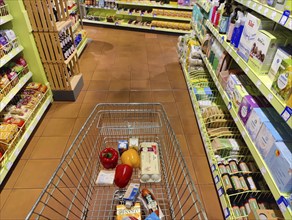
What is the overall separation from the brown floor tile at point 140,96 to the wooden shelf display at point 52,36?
0.87 m

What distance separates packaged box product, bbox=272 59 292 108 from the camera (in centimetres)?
112

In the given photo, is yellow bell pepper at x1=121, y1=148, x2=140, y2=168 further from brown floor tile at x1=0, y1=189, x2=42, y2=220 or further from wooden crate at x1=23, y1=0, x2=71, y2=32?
wooden crate at x1=23, y1=0, x2=71, y2=32

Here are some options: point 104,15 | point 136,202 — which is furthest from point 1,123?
point 104,15

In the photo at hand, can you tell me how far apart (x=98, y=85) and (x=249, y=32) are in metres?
2.40

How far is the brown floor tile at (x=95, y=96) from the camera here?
10.1 feet

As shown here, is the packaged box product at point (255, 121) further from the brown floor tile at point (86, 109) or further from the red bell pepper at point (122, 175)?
the brown floor tile at point (86, 109)

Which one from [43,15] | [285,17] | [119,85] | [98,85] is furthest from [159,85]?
[285,17]

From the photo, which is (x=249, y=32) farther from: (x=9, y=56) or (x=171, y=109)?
(x=9, y=56)

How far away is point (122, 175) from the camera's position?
1.31 m

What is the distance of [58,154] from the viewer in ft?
7.32

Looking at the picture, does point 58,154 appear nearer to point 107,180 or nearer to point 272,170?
point 107,180

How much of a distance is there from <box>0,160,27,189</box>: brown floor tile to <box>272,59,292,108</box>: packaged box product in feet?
7.40

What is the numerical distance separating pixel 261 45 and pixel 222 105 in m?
1.09

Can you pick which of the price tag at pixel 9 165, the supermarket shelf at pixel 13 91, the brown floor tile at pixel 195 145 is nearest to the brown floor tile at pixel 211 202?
the brown floor tile at pixel 195 145
